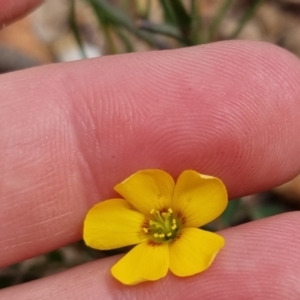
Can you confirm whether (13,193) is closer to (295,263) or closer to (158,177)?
(158,177)

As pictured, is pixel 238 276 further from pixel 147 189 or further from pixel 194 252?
pixel 147 189

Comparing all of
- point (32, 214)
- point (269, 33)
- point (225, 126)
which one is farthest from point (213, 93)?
point (269, 33)

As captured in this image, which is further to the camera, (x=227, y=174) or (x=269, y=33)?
(x=269, y=33)

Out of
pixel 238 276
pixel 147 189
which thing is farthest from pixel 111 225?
pixel 238 276

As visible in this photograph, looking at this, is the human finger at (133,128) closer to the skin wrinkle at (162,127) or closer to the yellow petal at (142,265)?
the skin wrinkle at (162,127)

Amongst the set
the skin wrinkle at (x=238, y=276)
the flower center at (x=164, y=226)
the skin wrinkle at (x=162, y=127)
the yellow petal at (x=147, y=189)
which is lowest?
the skin wrinkle at (x=238, y=276)

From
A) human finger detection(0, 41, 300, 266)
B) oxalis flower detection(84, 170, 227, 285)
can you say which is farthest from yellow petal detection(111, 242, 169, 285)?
human finger detection(0, 41, 300, 266)

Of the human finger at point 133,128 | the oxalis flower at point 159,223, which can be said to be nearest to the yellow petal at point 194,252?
the oxalis flower at point 159,223

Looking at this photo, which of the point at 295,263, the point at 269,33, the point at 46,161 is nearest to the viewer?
the point at 295,263
